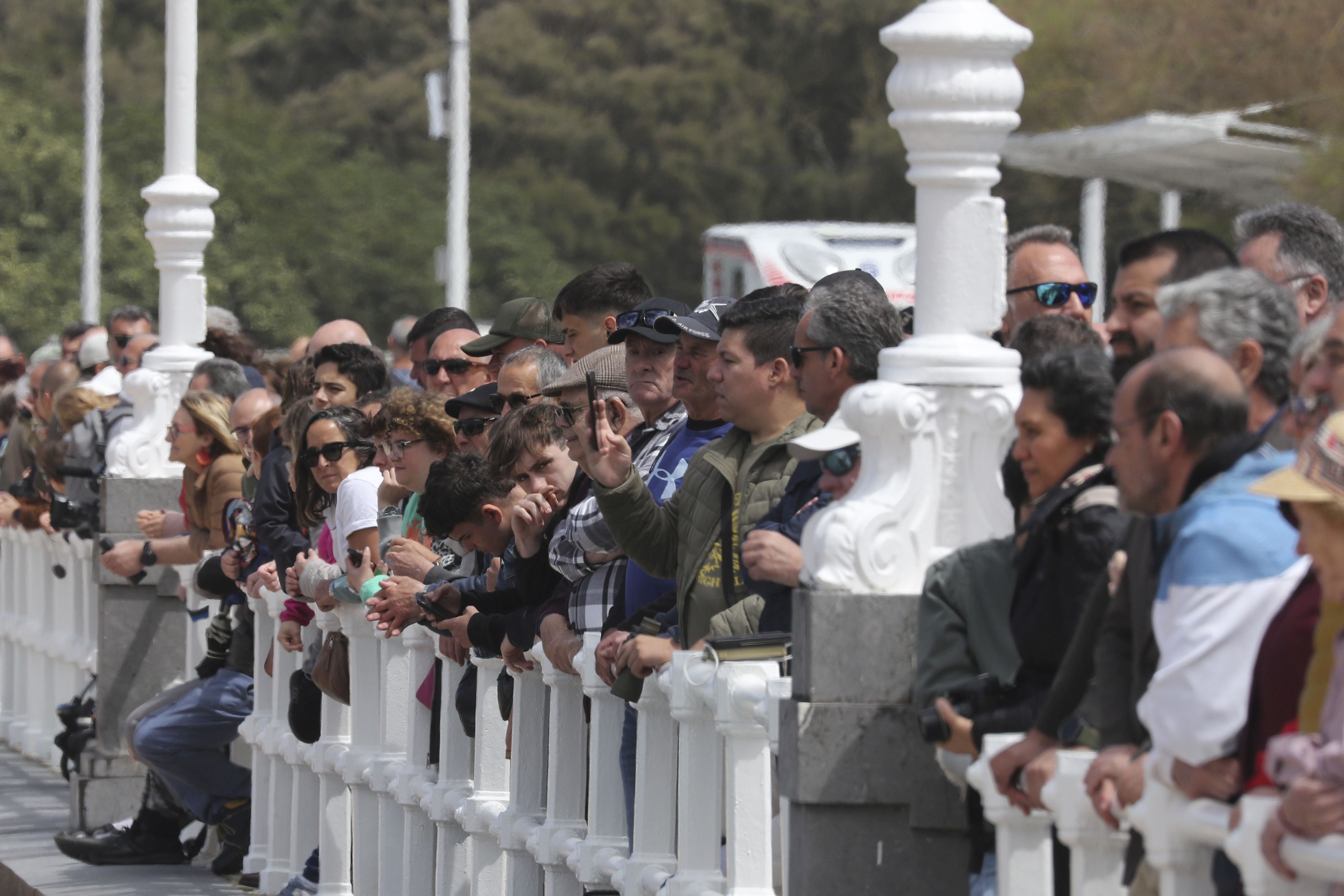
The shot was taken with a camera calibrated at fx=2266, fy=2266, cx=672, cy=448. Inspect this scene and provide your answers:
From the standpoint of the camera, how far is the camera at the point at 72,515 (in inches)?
448

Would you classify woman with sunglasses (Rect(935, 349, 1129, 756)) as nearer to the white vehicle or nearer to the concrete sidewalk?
the concrete sidewalk

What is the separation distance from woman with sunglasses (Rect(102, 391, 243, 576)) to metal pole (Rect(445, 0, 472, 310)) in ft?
39.5

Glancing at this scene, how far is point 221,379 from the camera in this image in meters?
9.69

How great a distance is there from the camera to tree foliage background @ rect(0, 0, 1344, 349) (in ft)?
149

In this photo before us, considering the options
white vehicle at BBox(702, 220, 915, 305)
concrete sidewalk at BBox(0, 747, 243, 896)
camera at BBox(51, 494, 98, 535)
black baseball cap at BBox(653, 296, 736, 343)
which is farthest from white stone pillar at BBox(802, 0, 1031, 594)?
white vehicle at BBox(702, 220, 915, 305)

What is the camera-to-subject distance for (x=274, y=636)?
8.16m

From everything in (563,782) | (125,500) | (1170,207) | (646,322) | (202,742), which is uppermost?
(1170,207)

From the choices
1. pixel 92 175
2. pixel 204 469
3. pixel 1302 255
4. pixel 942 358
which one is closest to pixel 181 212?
pixel 204 469

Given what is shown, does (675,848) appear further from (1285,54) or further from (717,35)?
(717,35)

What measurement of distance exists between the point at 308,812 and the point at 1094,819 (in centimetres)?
483

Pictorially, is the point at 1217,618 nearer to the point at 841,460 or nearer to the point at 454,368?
the point at 841,460

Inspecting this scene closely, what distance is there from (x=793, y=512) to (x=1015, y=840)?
1396 mm

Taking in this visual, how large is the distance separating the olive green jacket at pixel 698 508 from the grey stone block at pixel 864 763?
2.70ft

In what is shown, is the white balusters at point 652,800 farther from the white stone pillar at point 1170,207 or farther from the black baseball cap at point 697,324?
the white stone pillar at point 1170,207
